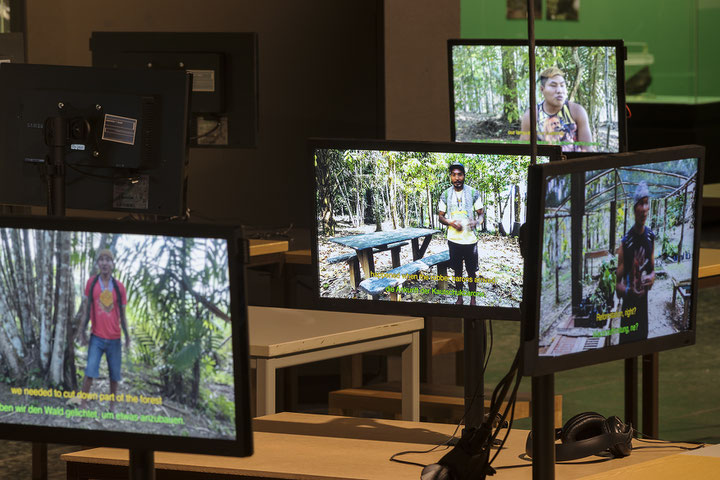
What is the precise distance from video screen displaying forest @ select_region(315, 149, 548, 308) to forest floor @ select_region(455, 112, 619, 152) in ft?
6.95

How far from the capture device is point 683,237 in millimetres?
2033

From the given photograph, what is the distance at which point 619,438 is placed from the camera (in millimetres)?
2264

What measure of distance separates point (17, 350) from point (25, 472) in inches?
105

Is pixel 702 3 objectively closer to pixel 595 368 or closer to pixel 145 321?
pixel 595 368

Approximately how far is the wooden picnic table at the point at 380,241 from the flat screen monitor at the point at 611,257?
1.85ft

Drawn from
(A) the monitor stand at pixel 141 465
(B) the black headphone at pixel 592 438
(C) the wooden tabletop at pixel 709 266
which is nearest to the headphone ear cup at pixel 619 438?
(B) the black headphone at pixel 592 438

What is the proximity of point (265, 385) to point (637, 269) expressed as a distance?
4.49ft

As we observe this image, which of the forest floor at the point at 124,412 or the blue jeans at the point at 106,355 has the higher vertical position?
the blue jeans at the point at 106,355

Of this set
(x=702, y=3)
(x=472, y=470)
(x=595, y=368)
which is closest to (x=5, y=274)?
(x=472, y=470)

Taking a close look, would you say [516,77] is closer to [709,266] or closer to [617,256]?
[709,266]

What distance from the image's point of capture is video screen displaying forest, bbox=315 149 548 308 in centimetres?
242

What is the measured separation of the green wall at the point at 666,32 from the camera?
9.03 metres

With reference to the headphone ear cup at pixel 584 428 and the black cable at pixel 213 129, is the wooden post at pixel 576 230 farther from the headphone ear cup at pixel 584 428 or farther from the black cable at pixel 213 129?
the black cable at pixel 213 129

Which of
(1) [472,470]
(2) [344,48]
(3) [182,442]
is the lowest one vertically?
(1) [472,470]
